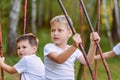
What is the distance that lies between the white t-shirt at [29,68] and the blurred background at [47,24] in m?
0.24

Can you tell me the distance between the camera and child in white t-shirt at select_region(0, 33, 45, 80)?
3.90 m

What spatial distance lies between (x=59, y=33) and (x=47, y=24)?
50.4 feet

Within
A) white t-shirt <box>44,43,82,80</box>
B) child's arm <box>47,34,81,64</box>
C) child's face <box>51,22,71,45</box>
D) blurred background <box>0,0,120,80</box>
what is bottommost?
blurred background <box>0,0,120,80</box>

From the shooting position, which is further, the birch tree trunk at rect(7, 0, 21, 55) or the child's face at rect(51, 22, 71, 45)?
the birch tree trunk at rect(7, 0, 21, 55)

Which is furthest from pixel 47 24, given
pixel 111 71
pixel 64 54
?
pixel 64 54

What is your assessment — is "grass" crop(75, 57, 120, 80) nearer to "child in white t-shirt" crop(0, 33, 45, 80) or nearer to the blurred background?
the blurred background

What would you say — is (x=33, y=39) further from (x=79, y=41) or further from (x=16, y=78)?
(x=16, y=78)

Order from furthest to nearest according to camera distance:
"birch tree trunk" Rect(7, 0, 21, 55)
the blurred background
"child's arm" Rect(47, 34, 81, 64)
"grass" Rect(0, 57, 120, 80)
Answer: "birch tree trunk" Rect(7, 0, 21, 55) → "grass" Rect(0, 57, 120, 80) → the blurred background → "child's arm" Rect(47, 34, 81, 64)

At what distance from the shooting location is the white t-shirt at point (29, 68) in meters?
3.90

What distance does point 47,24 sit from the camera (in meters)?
19.2

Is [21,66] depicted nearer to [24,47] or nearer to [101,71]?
[24,47]

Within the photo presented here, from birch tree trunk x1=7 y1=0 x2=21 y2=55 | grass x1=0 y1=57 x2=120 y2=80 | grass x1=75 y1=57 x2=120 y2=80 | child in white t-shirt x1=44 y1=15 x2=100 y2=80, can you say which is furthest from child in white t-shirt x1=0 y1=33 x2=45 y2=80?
birch tree trunk x1=7 y1=0 x2=21 y2=55

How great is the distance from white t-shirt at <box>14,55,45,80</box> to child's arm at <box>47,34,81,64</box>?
176 millimetres

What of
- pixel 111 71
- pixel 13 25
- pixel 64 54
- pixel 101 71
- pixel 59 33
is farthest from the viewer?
pixel 13 25
